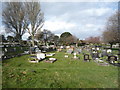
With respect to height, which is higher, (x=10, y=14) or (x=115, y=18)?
(x=10, y=14)

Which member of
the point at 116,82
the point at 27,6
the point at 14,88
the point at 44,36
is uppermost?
the point at 27,6

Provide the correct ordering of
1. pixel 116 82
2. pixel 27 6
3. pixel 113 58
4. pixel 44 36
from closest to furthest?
pixel 116 82 → pixel 113 58 → pixel 27 6 → pixel 44 36

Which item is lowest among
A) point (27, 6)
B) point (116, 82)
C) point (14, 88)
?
point (116, 82)

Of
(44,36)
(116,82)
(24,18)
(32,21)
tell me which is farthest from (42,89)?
(44,36)

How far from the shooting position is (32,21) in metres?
20.3

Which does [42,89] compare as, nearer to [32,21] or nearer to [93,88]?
[93,88]

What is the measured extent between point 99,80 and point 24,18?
2112cm

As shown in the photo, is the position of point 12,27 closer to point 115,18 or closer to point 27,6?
point 27,6

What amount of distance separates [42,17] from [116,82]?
67.6ft

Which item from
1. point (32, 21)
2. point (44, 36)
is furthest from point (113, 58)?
point (44, 36)

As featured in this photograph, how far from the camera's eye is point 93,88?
3.86 m

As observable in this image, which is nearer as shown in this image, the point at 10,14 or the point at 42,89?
the point at 42,89

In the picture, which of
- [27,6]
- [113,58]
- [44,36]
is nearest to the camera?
[113,58]

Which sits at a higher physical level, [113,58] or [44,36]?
[44,36]
